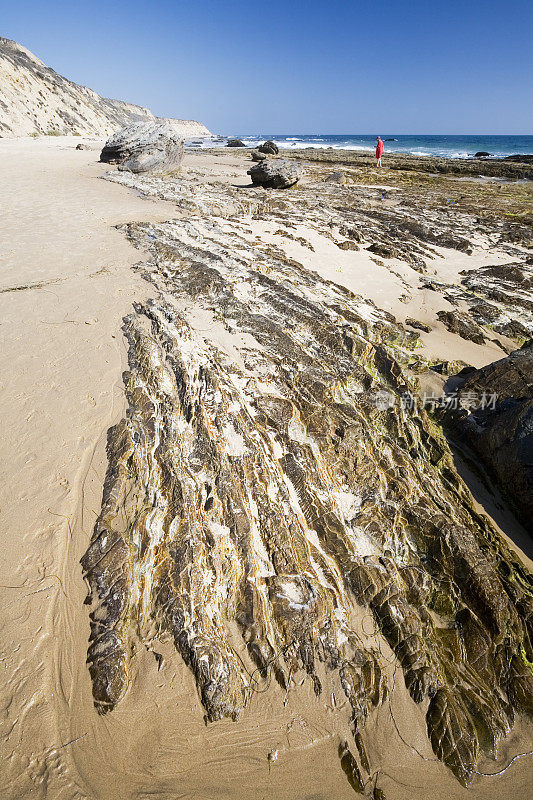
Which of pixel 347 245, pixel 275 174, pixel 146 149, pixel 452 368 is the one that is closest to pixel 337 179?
pixel 275 174

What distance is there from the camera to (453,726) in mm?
2879

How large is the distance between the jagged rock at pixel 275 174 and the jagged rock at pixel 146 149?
496 cm

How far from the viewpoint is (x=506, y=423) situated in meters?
5.09

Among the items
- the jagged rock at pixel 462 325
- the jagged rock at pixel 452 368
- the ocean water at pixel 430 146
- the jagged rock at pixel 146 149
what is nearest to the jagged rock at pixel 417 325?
the jagged rock at pixel 462 325

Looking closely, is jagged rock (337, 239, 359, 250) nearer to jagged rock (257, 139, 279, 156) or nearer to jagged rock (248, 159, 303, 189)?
jagged rock (248, 159, 303, 189)

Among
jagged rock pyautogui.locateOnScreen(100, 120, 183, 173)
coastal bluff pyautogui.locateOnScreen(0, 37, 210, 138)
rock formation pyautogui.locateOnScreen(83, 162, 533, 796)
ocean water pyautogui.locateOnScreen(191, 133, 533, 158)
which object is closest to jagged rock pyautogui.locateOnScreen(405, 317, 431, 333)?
rock formation pyautogui.locateOnScreen(83, 162, 533, 796)

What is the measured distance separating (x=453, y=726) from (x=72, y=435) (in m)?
4.44

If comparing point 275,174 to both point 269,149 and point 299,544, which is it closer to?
point 299,544

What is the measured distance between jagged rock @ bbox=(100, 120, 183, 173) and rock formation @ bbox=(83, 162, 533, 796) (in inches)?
669

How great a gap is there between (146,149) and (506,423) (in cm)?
2202

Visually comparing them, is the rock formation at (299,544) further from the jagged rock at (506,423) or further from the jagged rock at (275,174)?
the jagged rock at (275,174)

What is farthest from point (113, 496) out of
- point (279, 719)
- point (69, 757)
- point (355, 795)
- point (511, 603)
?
point (511, 603)

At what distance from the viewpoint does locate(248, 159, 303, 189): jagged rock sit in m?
18.3

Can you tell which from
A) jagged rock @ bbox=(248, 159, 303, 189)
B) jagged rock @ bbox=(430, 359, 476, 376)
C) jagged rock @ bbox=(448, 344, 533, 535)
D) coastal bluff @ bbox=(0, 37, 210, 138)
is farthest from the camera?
coastal bluff @ bbox=(0, 37, 210, 138)
